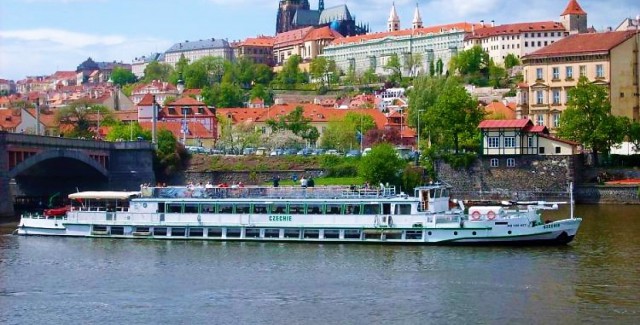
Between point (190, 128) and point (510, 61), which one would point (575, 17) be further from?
point (190, 128)

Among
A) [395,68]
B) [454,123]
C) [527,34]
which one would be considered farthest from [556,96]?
[395,68]

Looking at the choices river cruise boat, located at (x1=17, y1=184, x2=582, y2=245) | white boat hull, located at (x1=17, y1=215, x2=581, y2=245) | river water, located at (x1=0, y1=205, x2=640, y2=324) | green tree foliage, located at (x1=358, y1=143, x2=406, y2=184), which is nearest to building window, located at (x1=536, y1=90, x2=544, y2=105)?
green tree foliage, located at (x1=358, y1=143, x2=406, y2=184)

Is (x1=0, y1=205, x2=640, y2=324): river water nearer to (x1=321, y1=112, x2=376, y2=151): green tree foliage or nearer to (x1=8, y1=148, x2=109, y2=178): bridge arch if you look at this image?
(x1=8, y1=148, x2=109, y2=178): bridge arch

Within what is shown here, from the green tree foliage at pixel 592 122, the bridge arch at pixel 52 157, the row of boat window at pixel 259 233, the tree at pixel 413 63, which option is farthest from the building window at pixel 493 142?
the tree at pixel 413 63

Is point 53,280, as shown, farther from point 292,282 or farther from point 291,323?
point 291,323

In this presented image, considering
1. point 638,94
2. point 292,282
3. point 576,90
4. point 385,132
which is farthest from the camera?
point 385,132

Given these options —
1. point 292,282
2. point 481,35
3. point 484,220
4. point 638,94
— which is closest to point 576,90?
point 638,94

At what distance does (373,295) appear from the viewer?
44.9 m

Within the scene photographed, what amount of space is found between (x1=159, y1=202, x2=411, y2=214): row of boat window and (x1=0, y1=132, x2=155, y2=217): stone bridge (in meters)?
17.9

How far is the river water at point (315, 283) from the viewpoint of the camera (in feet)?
136

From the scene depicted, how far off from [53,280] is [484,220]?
20729 mm

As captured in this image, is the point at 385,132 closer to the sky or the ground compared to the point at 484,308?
closer to the sky

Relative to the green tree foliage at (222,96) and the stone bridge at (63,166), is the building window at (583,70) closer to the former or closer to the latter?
the stone bridge at (63,166)

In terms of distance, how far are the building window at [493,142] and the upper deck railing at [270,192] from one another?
3028 centimetres
